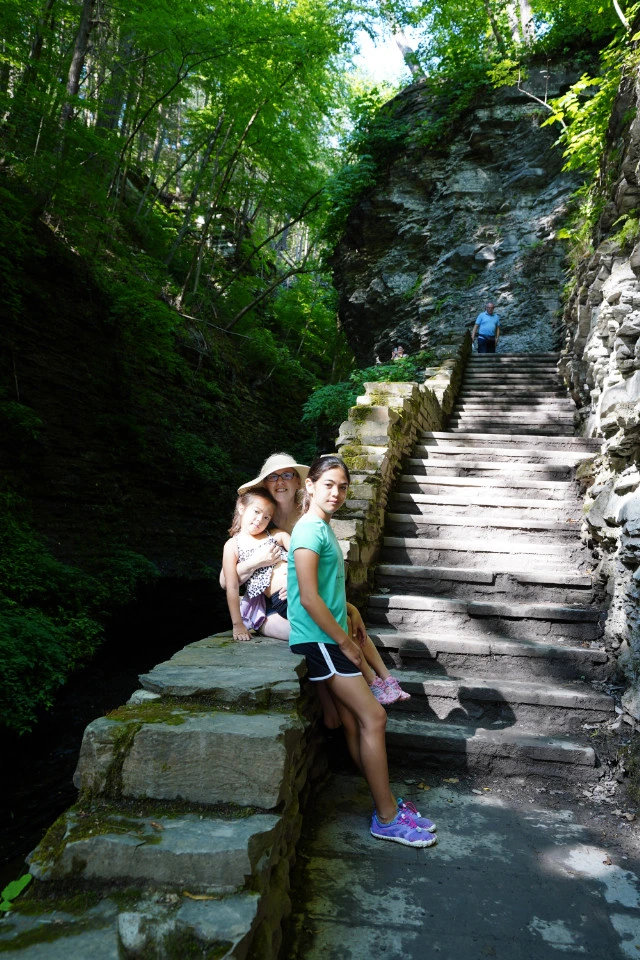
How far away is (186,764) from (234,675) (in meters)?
0.57

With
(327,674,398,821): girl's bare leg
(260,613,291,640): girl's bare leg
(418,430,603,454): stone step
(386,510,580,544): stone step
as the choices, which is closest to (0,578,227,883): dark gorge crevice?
(260,613,291,640): girl's bare leg

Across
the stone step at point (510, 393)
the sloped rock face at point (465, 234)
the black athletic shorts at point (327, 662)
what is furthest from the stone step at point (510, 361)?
the black athletic shorts at point (327, 662)

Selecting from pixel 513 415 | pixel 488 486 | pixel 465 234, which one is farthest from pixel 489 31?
pixel 488 486

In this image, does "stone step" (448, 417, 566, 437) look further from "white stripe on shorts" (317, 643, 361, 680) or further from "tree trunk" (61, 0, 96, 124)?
"tree trunk" (61, 0, 96, 124)

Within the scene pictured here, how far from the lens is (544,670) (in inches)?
159

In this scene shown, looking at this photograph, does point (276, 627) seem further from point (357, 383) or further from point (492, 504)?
point (357, 383)

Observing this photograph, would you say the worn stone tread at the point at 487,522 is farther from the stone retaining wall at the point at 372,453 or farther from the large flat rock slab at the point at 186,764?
the large flat rock slab at the point at 186,764

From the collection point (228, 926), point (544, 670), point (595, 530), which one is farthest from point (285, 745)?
point (595, 530)

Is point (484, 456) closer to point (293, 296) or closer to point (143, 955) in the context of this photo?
point (143, 955)

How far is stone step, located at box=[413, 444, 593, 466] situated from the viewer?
645 centimetres

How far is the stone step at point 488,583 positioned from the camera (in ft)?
15.0

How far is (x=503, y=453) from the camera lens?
6730 millimetres

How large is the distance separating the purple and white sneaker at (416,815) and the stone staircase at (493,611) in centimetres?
55

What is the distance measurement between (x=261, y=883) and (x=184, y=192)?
20.0 m
